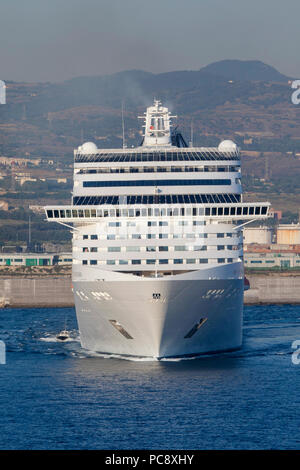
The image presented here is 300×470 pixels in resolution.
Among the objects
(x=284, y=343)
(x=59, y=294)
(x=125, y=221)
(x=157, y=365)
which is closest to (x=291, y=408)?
(x=157, y=365)

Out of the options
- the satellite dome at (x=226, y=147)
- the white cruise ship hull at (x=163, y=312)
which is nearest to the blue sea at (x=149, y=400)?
the white cruise ship hull at (x=163, y=312)

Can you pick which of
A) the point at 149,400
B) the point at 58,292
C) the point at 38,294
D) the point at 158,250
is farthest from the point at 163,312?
the point at 38,294

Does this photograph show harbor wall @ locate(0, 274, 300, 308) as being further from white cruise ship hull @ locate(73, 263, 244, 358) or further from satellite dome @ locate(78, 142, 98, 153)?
white cruise ship hull @ locate(73, 263, 244, 358)

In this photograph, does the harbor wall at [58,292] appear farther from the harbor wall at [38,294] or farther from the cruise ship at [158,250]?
the cruise ship at [158,250]

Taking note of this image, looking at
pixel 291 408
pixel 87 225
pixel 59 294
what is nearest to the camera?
pixel 291 408

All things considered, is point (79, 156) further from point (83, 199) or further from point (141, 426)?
point (141, 426)

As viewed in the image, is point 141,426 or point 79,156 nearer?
point 141,426

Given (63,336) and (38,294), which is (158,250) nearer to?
(63,336)
